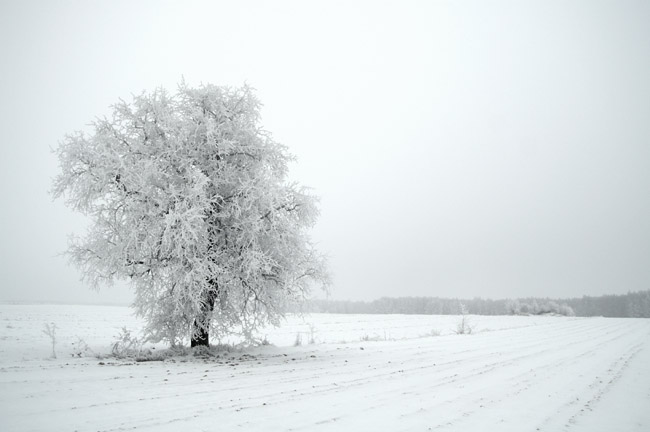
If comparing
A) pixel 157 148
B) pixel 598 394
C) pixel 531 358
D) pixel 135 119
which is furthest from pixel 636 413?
pixel 135 119

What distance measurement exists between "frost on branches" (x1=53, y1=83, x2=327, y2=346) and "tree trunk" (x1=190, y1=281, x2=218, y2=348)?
0.16 feet

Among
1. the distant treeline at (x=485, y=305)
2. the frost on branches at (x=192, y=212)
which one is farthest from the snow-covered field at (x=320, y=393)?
the distant treeline at (x=485, y=305)

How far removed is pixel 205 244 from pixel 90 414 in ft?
23.8

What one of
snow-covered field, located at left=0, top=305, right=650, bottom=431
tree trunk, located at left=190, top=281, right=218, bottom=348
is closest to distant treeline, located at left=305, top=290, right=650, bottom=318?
tree trunk, located at left=190, top=281, right=218, bottom=348

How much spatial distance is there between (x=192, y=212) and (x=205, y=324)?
14.6ft

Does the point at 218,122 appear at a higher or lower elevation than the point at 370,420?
higher

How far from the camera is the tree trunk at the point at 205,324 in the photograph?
13.2 m

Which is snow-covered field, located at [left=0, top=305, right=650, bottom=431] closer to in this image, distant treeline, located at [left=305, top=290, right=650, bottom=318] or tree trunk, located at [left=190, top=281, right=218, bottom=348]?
tree trunk, located at [left=190, top=281, right=218, bottom=348]

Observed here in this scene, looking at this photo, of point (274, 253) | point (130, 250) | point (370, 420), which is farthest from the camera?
point (274, 253)

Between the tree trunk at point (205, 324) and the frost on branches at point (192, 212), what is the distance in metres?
0.05

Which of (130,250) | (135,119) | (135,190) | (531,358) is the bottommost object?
(531,358)

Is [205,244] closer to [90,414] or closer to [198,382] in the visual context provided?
[198,382]

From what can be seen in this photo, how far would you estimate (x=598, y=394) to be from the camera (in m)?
8.05

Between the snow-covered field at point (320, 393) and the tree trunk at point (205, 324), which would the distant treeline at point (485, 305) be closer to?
the tree trunk at point (205, 324)
